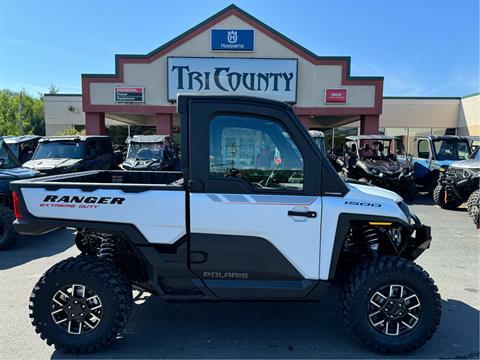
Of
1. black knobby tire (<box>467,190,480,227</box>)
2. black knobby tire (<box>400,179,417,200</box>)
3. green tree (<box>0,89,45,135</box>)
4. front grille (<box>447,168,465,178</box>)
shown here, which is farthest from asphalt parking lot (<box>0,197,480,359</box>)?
green tree (<box>0,89,45,135</box>)

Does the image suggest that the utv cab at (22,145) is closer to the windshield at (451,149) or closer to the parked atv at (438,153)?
the parked atv at (438,153)

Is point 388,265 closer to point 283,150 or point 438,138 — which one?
point 283,150

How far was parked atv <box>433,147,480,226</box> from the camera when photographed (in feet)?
28.0

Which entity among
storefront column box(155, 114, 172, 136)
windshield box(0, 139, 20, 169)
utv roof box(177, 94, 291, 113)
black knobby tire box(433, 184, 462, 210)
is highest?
storefront column box(155, 114, 172, 136)

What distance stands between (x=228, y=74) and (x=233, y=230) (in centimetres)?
1513

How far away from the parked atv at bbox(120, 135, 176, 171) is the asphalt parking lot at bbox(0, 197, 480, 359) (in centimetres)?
673

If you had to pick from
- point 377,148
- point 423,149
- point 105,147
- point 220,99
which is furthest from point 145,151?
point 423,149

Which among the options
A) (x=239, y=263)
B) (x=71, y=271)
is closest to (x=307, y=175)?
(x=239, y=263)

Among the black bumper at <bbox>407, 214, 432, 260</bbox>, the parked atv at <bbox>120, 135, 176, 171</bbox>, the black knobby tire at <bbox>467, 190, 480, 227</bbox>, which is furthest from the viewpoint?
the parked atv at <bbox>120, 135, 176, 171</bbox>

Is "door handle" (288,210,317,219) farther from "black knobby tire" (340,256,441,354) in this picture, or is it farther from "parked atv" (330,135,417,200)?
"parked atv" (330,135,417,200)

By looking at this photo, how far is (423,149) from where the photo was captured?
1261 centimetres

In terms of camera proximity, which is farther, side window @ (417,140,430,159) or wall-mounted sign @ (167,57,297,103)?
wall-mounted sign @ (167,57,297,103)

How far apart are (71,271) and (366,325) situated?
260 centimetres

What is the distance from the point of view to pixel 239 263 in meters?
2.90
